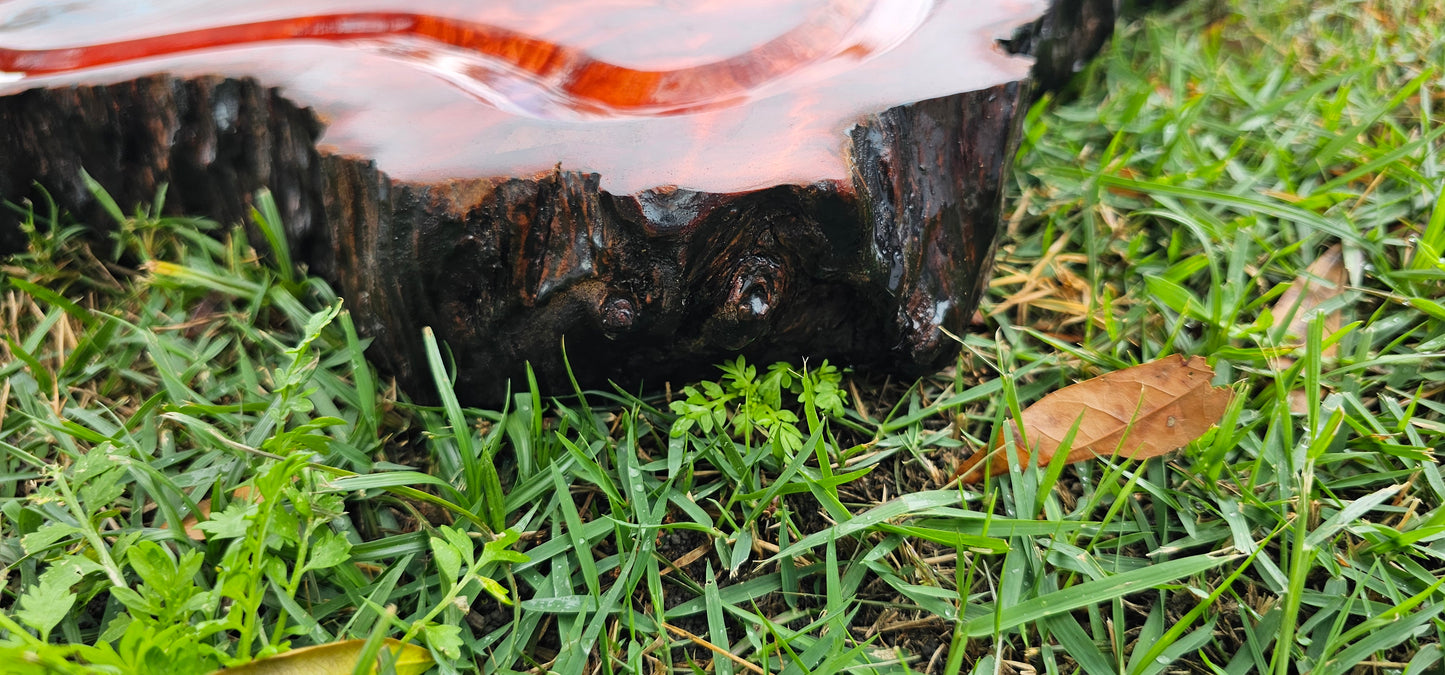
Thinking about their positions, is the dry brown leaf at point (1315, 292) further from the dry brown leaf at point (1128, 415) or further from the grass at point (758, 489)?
the dry brown leaf at point (1128, 415)

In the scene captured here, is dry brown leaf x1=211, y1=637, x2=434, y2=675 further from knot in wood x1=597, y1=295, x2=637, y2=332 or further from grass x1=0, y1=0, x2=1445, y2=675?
knot in wood x1=597, y1=295, x2=637, y2=332

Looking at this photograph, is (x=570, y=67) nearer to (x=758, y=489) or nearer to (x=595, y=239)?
(x=595, y=239)

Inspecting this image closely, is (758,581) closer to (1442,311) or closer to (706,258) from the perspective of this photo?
(706,258)

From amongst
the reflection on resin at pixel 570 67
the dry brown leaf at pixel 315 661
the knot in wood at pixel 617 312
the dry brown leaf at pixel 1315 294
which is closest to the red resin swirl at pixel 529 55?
the reflection on resin at pixel 570 67

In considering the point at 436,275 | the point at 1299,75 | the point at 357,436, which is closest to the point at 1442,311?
the point at 1299,75

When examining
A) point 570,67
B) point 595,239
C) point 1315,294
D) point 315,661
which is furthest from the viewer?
point 1315,294

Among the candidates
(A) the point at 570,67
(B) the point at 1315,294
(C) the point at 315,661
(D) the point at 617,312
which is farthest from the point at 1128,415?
(C) the point at 315,661

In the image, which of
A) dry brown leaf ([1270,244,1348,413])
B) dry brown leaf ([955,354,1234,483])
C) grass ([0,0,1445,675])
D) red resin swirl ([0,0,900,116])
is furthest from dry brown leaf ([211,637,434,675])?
dry brown leaf ([1270,244,1348,413])
